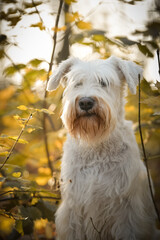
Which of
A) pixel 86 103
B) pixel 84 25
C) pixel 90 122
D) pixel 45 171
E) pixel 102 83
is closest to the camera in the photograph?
pixel 86 103

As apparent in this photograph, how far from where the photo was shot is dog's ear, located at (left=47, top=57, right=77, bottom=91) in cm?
281

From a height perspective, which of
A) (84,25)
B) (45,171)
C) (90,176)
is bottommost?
(45,171)

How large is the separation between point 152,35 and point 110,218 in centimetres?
197

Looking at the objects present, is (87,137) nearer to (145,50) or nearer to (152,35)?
(145,50)

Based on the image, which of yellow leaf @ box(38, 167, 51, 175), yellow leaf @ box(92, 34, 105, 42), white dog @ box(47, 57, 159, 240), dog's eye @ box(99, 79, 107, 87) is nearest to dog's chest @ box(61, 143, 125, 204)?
white dog @ box(47, 57, 159, 240)

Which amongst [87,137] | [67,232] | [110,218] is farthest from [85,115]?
[67,232]

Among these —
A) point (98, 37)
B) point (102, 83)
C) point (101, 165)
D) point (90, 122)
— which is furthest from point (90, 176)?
point (98, 37)

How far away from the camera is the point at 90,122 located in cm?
254

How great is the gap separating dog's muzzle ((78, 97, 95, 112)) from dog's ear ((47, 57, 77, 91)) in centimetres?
59

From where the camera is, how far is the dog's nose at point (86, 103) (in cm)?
234

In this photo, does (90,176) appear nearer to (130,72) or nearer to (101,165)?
(101,165)

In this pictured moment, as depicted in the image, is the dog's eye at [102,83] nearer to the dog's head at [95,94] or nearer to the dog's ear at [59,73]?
the dog's head at [95,94]

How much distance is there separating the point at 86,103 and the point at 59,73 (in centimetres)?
69

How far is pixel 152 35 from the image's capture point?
2.64 metres
